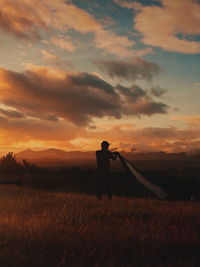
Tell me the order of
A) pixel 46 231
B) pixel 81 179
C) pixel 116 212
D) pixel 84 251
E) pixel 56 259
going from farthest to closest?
pixel 81 179, pixel 116 212, pixel 46 231, pixel 84 251, pixel 56 259

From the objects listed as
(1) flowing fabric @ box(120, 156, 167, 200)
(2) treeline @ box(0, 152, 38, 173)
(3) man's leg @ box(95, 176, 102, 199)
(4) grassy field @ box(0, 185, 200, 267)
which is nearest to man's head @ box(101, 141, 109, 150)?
(1) flowing fabric @ box(120, 156, 167, 200)

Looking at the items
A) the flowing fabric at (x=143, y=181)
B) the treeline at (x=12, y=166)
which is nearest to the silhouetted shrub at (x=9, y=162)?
the treeline at (x=12, y=166)

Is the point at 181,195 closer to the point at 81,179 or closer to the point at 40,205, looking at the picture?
the point at 40,205

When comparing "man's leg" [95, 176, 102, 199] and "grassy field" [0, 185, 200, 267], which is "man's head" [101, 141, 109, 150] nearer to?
"man's leg" [95, 176, 102, 199]

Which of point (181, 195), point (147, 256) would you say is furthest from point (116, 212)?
point (181, 195)

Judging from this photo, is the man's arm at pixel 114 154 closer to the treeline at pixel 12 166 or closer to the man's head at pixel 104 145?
the man's head at pixel 104 145

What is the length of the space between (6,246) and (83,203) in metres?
5.41

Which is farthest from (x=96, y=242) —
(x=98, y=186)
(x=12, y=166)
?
(x=12, y=166)

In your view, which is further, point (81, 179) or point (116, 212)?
point (81, 179)

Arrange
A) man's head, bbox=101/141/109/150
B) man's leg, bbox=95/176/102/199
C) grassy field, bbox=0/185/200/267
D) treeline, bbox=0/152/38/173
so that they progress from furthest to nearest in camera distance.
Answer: treeline, bbox=0/152/38/173 → man's leg, bbox=95/176/102/199 → man's head, bbox=101/141/109/150 → grassy field, bbox=0/185/200/267

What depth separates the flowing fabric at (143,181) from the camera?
11742 millimetres

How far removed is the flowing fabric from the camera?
38.5 feet

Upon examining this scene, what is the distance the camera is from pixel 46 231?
638 cm

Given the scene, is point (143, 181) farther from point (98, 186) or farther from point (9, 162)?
point (9, 162)
